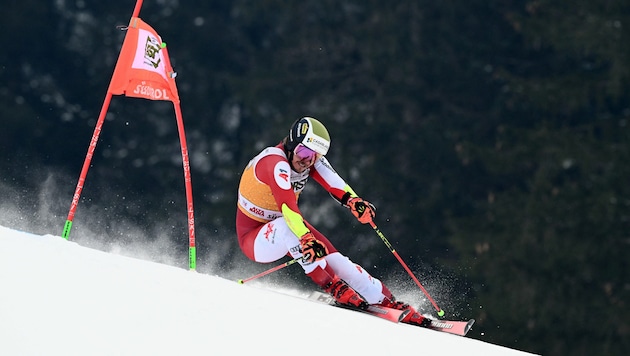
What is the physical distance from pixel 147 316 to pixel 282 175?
1621 mm

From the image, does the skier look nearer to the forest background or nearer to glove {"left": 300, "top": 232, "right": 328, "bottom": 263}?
glove {"left": 300, "top": 232, "right": 328, "bottom": 263}

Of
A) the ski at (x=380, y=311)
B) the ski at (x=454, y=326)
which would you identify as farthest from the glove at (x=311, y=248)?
the ski at (x=454, y=326)

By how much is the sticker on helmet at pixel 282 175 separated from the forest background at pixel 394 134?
8.56 metres

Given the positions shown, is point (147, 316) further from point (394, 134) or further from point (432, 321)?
point (394, 134)

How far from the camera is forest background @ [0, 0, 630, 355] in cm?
1340

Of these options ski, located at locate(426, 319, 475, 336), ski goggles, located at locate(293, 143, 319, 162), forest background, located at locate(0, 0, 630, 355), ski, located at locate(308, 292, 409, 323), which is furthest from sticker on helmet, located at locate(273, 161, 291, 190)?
forest background, located at locate(0, 0, 630, 355)

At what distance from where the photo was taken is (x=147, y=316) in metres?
3.01

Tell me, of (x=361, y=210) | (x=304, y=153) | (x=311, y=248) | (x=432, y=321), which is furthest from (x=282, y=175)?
(x=432, y=321)

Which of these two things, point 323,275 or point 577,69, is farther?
point 577,69

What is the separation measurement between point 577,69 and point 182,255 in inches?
261

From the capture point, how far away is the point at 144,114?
15.3 m

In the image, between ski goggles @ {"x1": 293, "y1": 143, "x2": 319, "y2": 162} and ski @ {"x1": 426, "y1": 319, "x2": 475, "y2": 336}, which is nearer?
ski @ {"x1": 426, "y1": 319, "x2": 475, "y2": 336}

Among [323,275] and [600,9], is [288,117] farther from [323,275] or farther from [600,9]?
[323,275]

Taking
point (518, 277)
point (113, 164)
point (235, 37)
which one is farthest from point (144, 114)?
point (518, 277)
